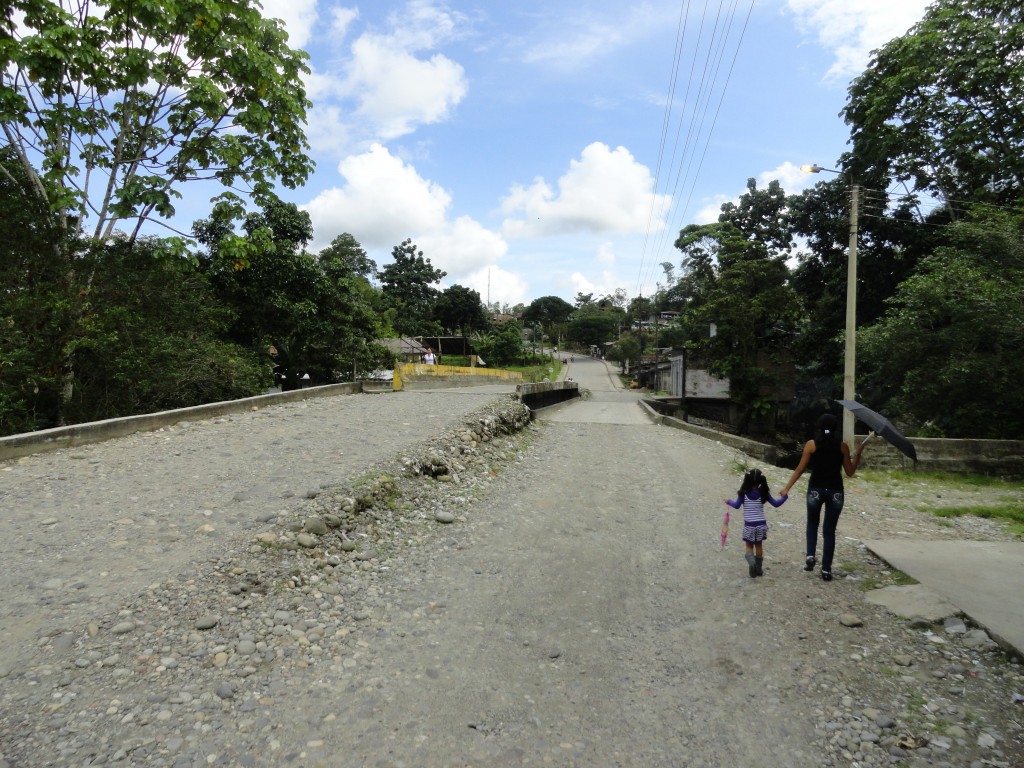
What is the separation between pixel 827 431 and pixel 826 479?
43cm

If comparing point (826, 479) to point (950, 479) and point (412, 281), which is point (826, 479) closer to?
point (950, 479)

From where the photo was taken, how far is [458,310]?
61812mm

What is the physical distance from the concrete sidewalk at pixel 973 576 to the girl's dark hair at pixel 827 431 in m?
1.29

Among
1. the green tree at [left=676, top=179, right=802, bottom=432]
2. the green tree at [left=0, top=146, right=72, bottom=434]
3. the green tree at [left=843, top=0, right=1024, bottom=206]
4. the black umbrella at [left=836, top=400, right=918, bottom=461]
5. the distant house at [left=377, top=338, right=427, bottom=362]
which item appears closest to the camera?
the black umbrella at [left=836, top=400, right=918, bottom=461]

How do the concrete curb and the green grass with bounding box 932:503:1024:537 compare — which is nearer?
the concrete curb

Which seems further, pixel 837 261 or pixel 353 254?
pixel 353 254

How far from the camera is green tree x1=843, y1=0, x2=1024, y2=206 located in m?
17.0

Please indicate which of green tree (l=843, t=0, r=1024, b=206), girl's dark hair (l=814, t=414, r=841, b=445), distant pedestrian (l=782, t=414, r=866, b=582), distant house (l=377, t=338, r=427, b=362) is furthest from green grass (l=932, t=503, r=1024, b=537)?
distant house (l=377, t=338, r=427, b=362)

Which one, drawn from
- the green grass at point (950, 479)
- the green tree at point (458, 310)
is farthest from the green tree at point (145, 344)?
the green tree at point (458, 310)

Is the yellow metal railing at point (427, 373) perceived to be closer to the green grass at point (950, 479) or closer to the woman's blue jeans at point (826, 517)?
the green grass at point (950, 479)

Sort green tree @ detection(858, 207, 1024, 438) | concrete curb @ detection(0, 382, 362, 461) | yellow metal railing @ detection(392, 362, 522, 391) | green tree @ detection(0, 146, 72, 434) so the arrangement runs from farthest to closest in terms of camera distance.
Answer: yellow metal railing @ detection(392, 362, 522, 391), green tree @ detection(858, 207, 1024, 438), green tree @ detection(0, 146, 72, 434), concrete curb @ detection(0, 382, 362, 461)

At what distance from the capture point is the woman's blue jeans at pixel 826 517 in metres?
5.29

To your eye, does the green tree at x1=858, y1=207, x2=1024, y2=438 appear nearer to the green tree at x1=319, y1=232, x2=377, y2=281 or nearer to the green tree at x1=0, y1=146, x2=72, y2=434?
the green tree at x1=0, y1=146, x2=72, y2=434

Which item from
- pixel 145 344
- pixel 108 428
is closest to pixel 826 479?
pixel 108 428
